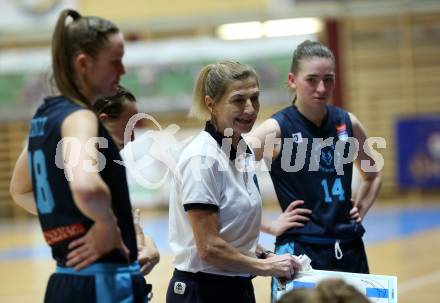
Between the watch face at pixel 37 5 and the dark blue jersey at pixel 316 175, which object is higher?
the watch face at pixel 37 5

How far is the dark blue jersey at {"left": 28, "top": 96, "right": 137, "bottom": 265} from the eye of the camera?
2314mm

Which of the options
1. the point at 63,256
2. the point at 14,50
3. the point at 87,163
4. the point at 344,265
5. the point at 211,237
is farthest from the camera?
the point at 14,50

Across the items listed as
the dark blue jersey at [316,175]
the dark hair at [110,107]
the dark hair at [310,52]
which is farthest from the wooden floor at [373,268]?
the dark hair at [110,107]

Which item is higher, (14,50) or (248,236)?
(14,50)

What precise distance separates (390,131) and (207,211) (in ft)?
45.8

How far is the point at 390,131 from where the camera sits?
16.3 m

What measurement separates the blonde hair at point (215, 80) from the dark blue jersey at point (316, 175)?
31.1 inches

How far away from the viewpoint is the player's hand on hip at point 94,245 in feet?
7.42

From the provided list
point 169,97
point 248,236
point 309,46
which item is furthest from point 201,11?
point 248,236

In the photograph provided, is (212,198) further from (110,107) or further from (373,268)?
(373,268)

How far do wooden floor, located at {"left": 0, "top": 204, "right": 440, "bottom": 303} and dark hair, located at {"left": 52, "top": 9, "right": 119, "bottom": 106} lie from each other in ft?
Answer: 14.6

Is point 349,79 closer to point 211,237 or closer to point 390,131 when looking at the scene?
point 390,131

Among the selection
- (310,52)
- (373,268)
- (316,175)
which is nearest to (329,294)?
(316,175)

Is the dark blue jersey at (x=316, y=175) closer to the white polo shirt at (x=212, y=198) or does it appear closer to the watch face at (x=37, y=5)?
the white polo shirt at (x=212, y=198)
